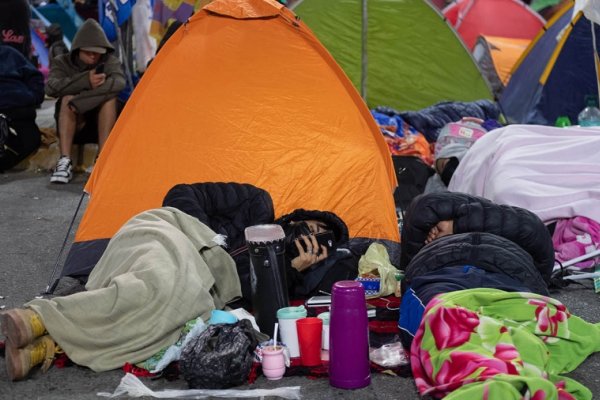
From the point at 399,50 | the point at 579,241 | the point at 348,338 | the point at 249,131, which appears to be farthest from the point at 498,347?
the point at 399,50

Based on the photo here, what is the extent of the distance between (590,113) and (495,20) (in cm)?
316

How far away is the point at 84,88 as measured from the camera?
21.8ft

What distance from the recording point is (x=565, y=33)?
764 centimetres

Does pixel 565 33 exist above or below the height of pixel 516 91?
above

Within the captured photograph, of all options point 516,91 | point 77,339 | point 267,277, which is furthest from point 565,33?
point 77,339

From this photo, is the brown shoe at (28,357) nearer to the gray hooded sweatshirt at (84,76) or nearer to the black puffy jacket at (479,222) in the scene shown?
the black puffy jacket at (479,222)

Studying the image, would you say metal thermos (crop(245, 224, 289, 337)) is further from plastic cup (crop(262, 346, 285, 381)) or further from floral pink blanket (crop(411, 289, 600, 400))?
floral pink blanket (crop(411, 289, 600, 400))

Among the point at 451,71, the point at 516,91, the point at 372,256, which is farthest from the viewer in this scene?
the point at 516,91

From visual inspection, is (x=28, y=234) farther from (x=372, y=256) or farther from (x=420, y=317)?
(x=420, y=317)

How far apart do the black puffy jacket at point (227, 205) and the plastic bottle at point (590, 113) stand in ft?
12.5

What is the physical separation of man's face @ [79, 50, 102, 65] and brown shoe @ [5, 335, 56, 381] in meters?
4.00

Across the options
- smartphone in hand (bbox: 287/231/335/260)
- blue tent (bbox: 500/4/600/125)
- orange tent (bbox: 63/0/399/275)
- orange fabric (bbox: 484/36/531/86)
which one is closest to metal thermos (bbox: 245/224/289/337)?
smartphone in hand (bbox: 287/231/335/260)

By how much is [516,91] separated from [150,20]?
3.55 meters

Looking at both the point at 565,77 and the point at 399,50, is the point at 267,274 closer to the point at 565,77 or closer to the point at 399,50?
the point at 399,50
